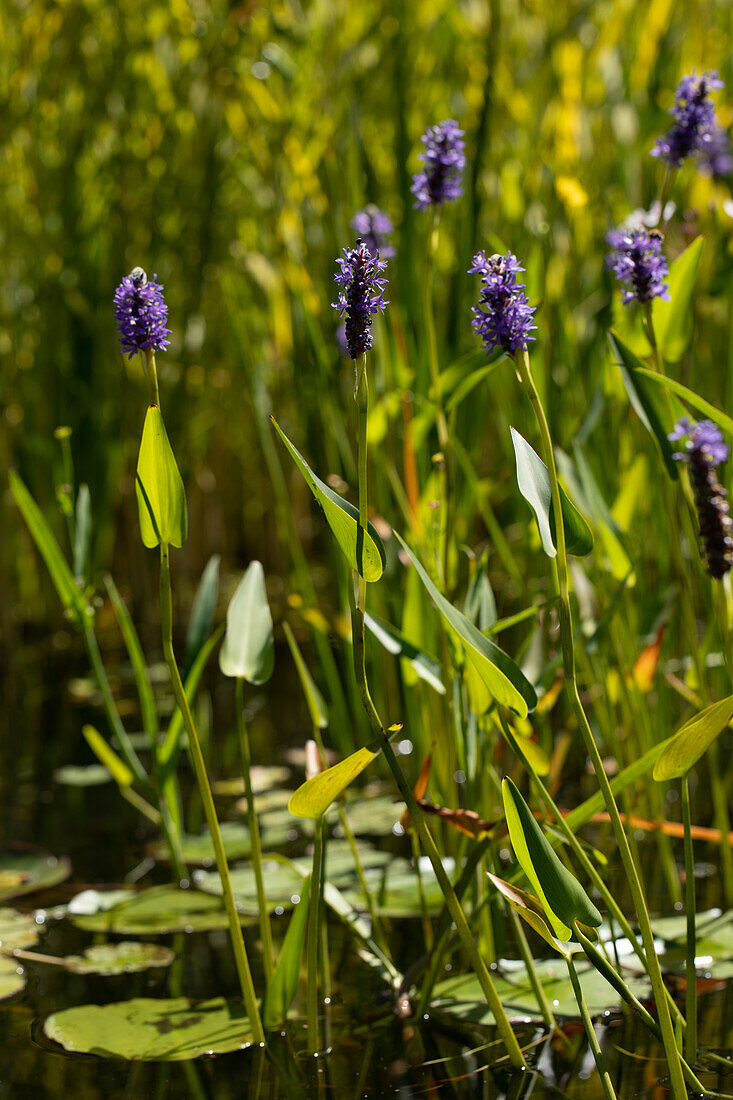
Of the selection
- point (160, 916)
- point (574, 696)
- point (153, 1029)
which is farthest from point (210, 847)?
point (574, 696)

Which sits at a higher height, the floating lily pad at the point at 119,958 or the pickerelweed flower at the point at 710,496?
the pickerelweed flower at the point at 710,496

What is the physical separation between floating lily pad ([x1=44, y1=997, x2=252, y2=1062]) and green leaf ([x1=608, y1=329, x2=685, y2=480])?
0.58 metres

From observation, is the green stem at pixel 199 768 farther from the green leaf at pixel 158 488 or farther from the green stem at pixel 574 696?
the green stem at pixel 574 696

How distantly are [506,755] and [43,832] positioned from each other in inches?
23.9

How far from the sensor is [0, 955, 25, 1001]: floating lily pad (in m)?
0.93

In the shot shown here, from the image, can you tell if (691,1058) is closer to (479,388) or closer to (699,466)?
(699,466)

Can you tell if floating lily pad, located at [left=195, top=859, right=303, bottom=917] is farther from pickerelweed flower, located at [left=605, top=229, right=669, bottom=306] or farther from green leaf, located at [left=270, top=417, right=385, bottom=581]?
pickerelweed flower, located at [left=605, top=229, right=669, bottom=306]

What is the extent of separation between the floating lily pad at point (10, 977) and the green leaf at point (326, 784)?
1.43 ft

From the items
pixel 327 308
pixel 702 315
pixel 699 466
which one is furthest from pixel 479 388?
pixel 699 466

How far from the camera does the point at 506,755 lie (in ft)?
3.94

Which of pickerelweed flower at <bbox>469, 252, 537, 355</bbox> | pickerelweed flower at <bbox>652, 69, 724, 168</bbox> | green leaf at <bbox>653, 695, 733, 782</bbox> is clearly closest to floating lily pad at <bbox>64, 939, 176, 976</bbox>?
green leaf at <bbox>653, 695, 733, 782</bbox>

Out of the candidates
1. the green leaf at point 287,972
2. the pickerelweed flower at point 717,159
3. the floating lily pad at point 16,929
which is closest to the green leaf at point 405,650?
the green leaf at point 287,972

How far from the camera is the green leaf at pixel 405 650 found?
799 mm

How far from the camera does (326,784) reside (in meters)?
0.65
